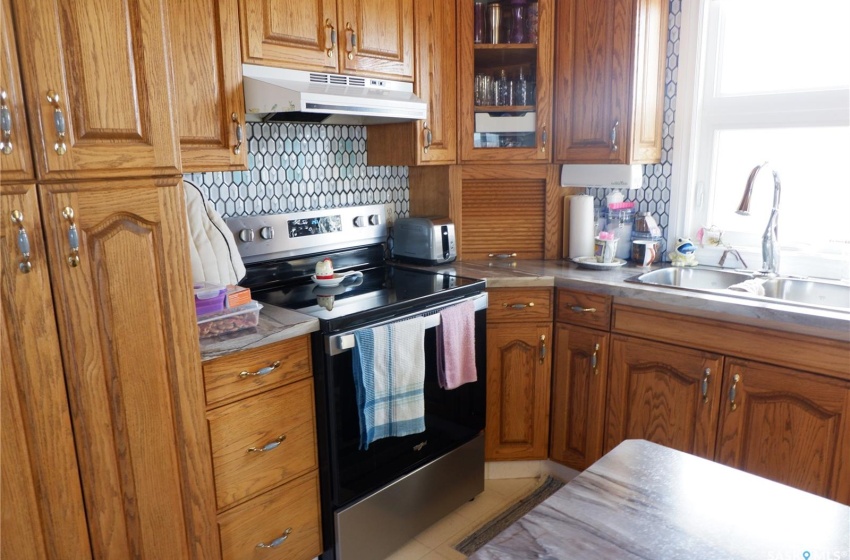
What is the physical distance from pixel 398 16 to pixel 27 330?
1693 millimetres

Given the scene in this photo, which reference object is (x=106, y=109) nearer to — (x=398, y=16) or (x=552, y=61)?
(x=398, y=16)

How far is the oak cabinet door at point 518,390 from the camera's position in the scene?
2.44 m

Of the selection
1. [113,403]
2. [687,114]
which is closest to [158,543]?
[113,403]

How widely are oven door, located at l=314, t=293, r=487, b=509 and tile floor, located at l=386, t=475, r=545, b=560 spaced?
0.30m

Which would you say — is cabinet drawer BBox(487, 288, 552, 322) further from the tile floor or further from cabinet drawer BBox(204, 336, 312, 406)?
cabinet drawer BBox(204, 336, 312, 406)

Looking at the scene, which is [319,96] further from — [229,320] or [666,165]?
[666,165]

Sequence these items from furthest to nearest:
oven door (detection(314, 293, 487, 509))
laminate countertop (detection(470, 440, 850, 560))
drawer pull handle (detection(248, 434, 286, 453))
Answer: oven door (detection(314, 293, 487, 509)) → drawer pull handle (detection(248, 434, 286, 453)) → laminate countertop (detection(470, 440, 850, 560))

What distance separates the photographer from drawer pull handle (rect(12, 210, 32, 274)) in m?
1.17

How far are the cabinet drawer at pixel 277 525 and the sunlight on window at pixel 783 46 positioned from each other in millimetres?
2261

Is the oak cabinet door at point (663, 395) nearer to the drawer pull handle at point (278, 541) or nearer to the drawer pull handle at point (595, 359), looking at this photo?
the drawer pull handle at point (595, 359)

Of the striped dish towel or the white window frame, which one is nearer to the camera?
the striped dish towel

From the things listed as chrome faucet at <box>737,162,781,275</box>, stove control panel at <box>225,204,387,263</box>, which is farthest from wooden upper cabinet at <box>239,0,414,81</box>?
chrome faucet at <box>737,162,781,275</box>

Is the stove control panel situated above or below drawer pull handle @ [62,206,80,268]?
below

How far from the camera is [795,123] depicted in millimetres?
2344
